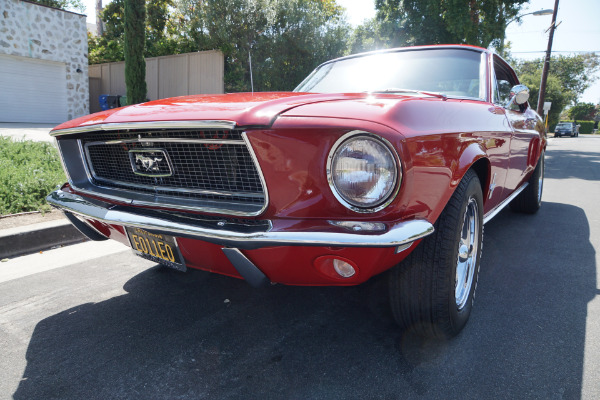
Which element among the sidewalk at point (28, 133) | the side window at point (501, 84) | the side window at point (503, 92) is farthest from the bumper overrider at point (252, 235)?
the sidewalk at point (28, 133)

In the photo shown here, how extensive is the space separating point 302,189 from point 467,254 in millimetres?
1134

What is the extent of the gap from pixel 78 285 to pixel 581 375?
2.74m

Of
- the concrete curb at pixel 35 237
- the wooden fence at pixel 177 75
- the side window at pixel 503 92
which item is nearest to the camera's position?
the side window at pixel 503 92

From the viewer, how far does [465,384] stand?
5.67ft

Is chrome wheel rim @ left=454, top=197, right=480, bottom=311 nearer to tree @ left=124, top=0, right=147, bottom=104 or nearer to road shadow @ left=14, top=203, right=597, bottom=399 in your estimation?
road shadow @ left=14, top=203, right=597, bottom=399

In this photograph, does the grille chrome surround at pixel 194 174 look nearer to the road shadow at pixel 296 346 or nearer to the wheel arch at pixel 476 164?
the road shadow at pixel 296 346

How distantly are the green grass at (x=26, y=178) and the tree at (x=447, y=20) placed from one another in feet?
41.7

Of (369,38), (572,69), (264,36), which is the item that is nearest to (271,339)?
(264,36)

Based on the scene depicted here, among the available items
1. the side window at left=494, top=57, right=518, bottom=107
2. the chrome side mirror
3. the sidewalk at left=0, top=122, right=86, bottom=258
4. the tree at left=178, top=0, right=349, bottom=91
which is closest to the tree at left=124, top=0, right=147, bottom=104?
the tree at left=178, top=0, right=349, bottom=91

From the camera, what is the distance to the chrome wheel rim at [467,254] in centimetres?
221

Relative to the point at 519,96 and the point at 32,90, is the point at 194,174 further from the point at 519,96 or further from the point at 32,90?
the point at 32,90

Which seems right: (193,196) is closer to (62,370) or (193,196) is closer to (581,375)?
(62,370)

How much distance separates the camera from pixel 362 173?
156cm

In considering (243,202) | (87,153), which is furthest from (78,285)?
(243,202)
